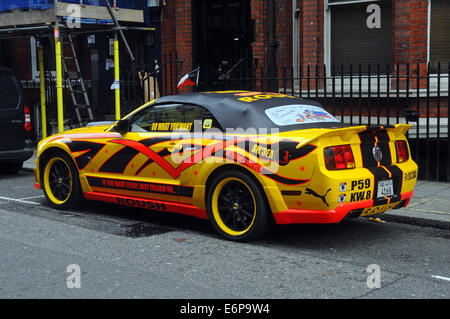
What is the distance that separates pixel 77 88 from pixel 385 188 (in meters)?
11.5

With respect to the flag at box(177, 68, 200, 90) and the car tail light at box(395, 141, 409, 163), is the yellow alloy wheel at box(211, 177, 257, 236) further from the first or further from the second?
the flag at box(177, 68, 200, 90)

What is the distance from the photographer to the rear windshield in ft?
37.3

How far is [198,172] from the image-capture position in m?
6.77

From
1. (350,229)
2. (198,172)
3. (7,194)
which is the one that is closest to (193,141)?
(198,172)

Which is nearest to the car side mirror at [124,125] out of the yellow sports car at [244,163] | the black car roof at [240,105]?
the yellow sports car at [244,163]

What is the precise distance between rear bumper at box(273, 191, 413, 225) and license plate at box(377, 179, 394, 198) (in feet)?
0.62

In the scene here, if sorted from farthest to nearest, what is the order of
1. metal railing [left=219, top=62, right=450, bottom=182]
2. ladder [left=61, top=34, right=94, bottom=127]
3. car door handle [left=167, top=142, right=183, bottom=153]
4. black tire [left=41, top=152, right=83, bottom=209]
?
ladder [left=61, top=34, right=94, bottom=127] → metal railing [left=219, top=62, right=450, bottom=182] → black tire [left=41, top=152, right=83, bottom=209] → car door handle [left=167, top=142, right=183, bottom=153]

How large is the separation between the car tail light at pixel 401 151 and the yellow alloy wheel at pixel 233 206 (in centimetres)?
171

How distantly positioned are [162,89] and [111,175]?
22.4 feet

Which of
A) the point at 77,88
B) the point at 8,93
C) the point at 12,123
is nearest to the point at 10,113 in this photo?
the point at 12,123

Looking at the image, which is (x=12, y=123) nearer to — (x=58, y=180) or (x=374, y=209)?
(x=58, y=180)

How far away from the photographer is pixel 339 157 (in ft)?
20.0

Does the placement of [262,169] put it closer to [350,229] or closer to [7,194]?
[350,229]

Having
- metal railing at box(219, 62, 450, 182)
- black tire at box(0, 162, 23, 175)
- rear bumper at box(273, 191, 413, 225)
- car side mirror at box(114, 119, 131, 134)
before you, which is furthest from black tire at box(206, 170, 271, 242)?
black tire at box(0, 162, 23, 175)
